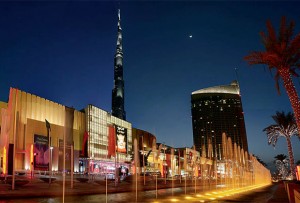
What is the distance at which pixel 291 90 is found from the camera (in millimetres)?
20641

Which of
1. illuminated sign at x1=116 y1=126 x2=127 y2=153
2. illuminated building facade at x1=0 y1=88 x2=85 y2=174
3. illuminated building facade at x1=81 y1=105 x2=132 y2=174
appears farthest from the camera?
illuminated sign at x1=116 y1=126 x2=127 y2=153

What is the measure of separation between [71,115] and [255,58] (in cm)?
6100

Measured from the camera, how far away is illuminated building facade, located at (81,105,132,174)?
81.1m

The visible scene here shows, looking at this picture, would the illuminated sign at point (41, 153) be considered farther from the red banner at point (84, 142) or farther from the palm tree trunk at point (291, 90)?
the palm tree trunk at point (291, 90)

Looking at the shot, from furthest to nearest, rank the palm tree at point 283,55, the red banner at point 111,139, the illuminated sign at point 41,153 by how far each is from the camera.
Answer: the red banner at point 111,139, the illuminated sign at point 41,153, the palm tree at point 283,55

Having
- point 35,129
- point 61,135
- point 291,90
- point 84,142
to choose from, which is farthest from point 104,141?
point 291,90

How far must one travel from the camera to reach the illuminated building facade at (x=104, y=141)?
81062 mm

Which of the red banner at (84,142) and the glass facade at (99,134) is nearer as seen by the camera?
the red banner at (84,142)

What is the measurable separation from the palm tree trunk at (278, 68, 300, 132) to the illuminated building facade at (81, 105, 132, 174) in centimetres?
5798

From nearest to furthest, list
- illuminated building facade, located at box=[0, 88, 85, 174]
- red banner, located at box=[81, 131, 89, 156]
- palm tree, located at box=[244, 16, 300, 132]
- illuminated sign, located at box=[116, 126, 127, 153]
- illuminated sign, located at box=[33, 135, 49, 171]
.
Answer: palm tree, located at box=[244, 16, 300, 132] < illuminated sign, located at box=[33, 135, 49, 171] < illuminated building facade, located at box=[0, 88, 85, 174] < red banner, located at box=[81, 131, 89, 156] < illuminated sign, located at box=[116, 126, 127, 153]

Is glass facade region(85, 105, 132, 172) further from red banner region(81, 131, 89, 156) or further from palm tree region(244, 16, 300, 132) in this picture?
palm tree region(244, 16, 300, 132)

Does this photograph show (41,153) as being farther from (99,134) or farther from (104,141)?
(104,141)

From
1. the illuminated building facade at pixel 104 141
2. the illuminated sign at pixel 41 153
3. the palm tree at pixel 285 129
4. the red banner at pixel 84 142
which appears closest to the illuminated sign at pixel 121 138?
the illuminated building facade at pixel 104 141

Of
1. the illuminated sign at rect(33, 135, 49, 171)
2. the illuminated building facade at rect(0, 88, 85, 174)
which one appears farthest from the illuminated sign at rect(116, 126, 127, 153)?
the illuminated sign at rect(33, 135, 49, 171)
